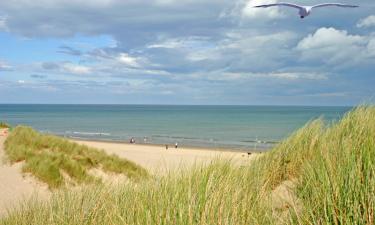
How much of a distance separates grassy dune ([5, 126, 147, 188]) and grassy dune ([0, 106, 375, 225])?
5460 mm

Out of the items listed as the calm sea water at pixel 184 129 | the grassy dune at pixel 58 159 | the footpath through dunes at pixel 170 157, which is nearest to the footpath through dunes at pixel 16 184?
the grassy dune at pixel 58 159

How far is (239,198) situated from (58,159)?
974 cm

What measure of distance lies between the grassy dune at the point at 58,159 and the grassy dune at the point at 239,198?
17.9 feet

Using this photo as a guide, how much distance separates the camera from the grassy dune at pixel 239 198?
3.35 metres

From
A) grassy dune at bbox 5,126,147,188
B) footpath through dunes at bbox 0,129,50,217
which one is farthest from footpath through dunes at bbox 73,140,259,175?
footpath through dunes at bbox 0,129,50,217

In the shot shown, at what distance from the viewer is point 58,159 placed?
1289 centimetres

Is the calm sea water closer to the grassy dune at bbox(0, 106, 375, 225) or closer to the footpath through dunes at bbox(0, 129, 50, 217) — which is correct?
the grassy dune at bbox(0, 106, 375, 225)

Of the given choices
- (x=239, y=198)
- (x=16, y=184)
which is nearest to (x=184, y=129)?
(x=16, y=184)

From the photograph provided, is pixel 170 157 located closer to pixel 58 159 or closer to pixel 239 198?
pixel 58 159

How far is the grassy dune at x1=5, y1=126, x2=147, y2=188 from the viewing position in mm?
12202

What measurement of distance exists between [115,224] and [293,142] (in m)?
4.00

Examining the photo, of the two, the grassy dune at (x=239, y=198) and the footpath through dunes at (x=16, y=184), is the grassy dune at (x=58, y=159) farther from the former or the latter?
the grassy dune at (x=239, y=198)

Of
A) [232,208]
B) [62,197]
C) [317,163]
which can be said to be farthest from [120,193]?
[317,163]

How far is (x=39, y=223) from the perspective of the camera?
4.61m
